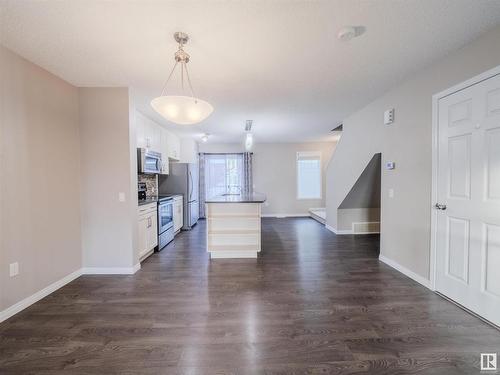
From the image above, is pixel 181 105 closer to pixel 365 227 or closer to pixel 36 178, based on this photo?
pixel 36 178

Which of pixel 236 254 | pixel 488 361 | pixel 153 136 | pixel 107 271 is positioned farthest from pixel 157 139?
pixel 488 361

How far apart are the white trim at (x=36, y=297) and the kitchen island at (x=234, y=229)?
1877 millimetres

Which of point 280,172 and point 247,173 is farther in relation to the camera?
point 280,172

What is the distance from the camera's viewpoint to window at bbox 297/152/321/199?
765cm

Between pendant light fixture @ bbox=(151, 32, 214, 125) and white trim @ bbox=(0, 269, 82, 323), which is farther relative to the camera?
white trim @ bbox=(0, 269, 82, 323)

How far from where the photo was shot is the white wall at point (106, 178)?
302 cm

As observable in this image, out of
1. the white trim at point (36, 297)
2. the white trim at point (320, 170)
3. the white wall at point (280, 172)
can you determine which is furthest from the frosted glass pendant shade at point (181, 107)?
the white trim at point (320, 170)

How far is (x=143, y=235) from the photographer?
3508 millimetres

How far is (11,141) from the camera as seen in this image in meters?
2.16

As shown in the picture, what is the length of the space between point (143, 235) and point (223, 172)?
4.24 m

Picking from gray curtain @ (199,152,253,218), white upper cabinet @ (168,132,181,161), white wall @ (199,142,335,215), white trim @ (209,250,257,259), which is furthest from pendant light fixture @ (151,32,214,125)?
white wall @ (199,142,335,215)

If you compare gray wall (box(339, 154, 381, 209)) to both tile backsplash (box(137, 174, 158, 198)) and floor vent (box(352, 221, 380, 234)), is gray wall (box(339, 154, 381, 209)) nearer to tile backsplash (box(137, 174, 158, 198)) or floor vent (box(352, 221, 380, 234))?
floor vent (box(352, 221, 380, 234))

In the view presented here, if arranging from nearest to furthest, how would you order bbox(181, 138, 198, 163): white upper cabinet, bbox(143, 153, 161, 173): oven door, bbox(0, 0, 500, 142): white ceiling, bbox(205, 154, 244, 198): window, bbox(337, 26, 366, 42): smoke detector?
bbox(0, 0, 500, 142): white ceiling < bbox(337, 26, 366, 42): smoke detector < bbox(143, 153, 161, 173): oven door < bbox(181, 138, 198, 163): white upper cabinet < bbox(205, 154, 244, 198): window

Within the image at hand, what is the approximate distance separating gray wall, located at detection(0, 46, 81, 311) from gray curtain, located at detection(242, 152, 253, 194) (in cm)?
486
